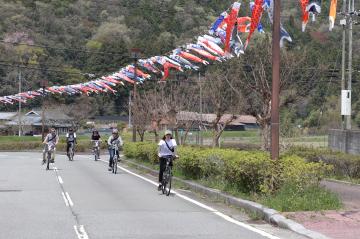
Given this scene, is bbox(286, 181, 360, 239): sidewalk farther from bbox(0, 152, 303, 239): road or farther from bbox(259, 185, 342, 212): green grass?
bbox(0, 152, 303, 239): road

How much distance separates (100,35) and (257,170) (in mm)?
55597

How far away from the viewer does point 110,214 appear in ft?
37.9

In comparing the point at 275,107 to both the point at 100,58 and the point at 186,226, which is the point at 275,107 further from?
the point at 100,58

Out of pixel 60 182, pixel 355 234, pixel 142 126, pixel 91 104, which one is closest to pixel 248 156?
pixel 355 234

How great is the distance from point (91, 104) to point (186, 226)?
70.8 meters

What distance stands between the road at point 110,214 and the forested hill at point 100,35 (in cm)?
2050

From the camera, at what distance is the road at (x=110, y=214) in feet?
30.6

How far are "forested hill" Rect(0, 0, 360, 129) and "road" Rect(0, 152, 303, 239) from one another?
67.2 feet

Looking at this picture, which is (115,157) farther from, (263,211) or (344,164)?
(263,211)

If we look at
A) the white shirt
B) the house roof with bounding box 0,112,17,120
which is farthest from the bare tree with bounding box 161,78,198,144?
the house roof with bounding box 0,112,17,120

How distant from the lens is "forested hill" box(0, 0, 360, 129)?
43.4m

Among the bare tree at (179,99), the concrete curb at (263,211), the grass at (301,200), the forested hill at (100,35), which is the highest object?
the forested hill at (100,35)

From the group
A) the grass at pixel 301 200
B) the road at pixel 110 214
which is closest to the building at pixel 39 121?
the road at pixel 110 214

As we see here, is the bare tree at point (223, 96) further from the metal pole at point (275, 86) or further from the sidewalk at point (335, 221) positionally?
the sidewalk at point (335, 221)
